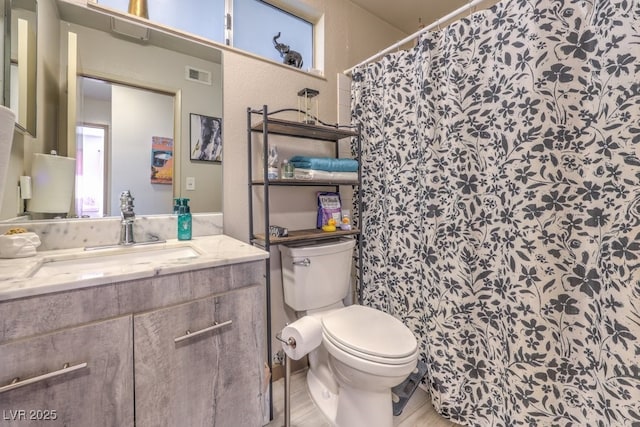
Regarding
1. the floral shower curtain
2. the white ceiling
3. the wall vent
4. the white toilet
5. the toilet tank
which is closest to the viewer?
the floral shower curtain

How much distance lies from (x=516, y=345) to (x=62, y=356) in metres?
1.56

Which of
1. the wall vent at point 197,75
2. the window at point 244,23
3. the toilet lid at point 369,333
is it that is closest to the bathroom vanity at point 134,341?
the toilet lid at point 369,333

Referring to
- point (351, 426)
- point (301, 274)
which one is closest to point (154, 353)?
point (301, 274)

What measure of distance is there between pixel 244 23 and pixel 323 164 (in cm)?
97

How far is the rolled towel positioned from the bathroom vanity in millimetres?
673

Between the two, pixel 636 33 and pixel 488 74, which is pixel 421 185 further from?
pixel 636 33

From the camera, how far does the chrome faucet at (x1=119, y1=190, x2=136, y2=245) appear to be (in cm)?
120

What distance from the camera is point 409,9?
2.06 m

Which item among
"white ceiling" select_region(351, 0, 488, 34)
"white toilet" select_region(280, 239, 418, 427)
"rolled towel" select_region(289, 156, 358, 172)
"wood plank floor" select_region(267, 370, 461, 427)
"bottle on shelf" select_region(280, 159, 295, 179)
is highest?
"white ceiling" select_region(351, 0, 488, 34)

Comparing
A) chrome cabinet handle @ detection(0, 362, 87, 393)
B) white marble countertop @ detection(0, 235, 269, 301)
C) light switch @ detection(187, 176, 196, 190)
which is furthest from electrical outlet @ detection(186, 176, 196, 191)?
chrome cabinet handle @ detection(0, 362, 87, 393)

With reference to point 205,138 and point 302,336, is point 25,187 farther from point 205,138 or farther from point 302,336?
point 302,336

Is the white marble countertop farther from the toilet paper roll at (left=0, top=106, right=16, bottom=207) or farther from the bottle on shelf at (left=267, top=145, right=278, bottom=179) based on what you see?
the bottle on shelf at (left=267, top=145, right=278, bottom=179)

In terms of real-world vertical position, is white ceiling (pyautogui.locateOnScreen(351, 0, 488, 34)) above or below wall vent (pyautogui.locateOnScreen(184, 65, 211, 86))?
above

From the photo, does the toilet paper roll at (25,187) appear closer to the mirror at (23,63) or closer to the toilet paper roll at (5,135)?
the mirror at (23,63)
